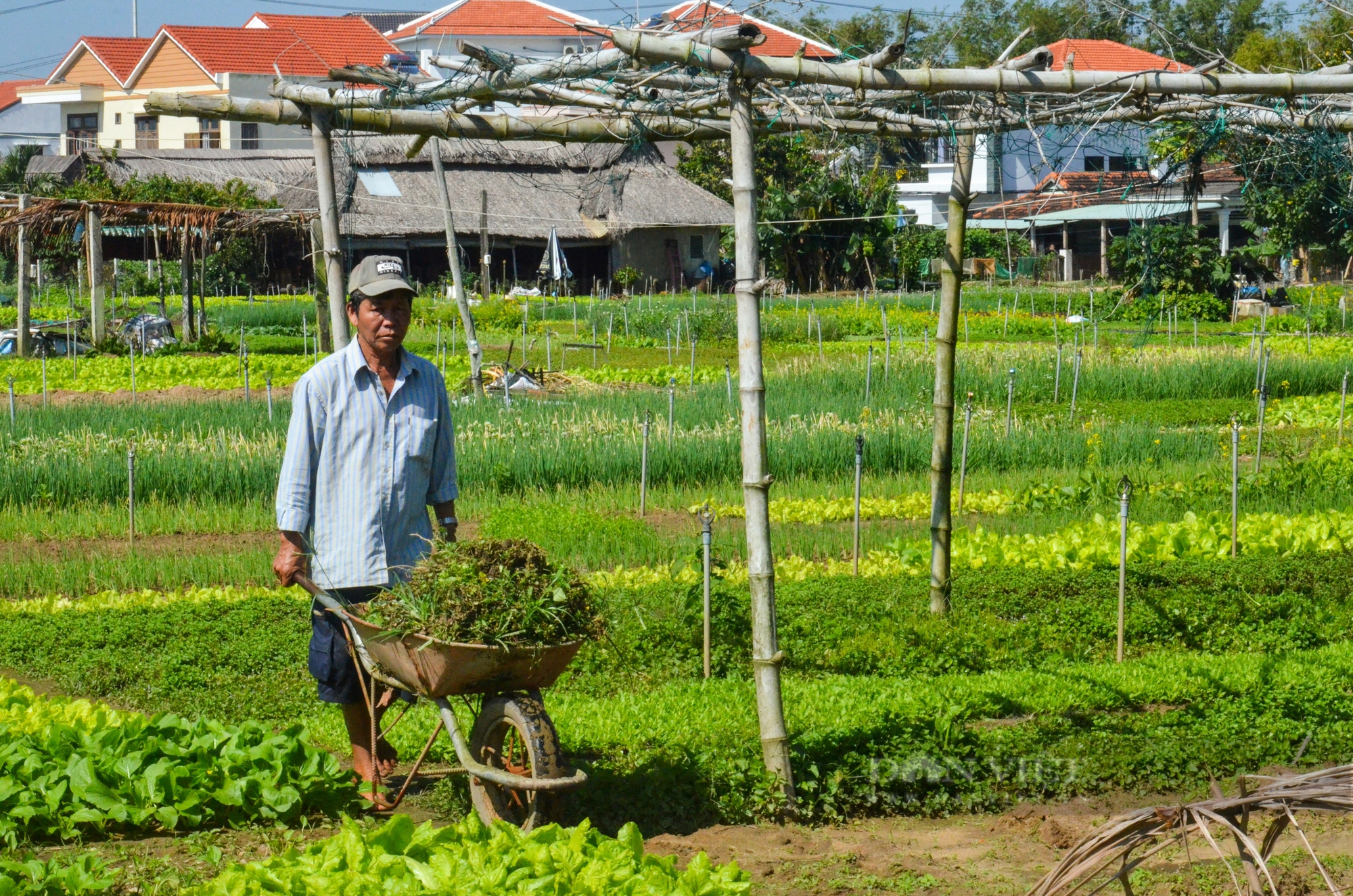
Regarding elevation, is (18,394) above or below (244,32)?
below

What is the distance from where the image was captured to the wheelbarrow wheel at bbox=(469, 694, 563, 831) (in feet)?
14.9

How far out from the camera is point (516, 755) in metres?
4.91

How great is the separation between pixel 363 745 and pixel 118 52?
201ft

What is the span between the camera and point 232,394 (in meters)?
20.4

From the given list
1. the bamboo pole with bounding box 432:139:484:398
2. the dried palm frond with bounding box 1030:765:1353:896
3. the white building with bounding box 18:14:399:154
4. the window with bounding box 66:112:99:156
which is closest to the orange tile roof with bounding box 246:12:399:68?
the white building with bounding box 18:14:399:154

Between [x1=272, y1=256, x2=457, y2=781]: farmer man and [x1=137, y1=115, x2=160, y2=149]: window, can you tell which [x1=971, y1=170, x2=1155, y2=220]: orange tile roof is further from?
[x1=137, y1=115, x2=160, y2=149]: window

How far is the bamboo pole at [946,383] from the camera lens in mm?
7426

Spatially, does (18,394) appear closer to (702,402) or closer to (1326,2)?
(702,402)

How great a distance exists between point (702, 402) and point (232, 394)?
→ 7.65 m

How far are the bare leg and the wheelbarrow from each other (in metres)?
0.34

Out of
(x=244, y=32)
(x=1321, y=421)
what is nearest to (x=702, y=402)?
(x=1321, y=421)

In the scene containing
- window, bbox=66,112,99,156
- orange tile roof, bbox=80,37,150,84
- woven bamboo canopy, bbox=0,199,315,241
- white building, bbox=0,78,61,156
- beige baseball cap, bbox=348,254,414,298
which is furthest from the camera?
white building, bbox=0,78,61,156

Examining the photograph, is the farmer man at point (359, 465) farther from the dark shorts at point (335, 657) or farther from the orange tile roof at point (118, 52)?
the orange tile roof at point (118, 52)

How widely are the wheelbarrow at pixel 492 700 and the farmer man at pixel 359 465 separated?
143 mm
